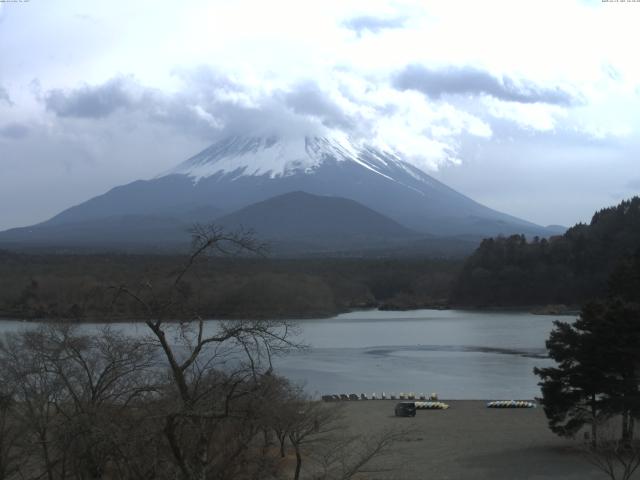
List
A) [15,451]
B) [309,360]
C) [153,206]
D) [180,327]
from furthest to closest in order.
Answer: [153,206], [309,360], [15,451], [180,327]

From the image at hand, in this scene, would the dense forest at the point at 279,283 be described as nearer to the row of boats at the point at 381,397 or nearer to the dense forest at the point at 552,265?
the dense forest at the point at 552,265

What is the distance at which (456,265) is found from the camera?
256 ft

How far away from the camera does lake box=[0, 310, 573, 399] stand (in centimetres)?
2464

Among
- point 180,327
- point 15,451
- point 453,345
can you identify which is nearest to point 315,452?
point 15,451

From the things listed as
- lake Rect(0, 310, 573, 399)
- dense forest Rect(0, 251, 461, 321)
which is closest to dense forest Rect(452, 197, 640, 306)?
dense forest Rect(0, 251, 461, 321)

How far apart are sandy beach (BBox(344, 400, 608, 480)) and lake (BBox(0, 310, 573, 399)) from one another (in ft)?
11.2

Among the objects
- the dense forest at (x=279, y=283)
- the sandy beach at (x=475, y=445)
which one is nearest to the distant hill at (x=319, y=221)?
the dense forest at (x=279, y=283)

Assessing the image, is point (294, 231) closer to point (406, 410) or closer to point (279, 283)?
point (279, 283)

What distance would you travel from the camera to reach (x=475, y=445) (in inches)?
600

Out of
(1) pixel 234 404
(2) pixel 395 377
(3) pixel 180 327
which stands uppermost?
(3) pixel 180 327

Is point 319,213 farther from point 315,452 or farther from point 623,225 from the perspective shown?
point 315,452

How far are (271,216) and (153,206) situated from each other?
3543cm

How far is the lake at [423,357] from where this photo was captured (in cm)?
2464

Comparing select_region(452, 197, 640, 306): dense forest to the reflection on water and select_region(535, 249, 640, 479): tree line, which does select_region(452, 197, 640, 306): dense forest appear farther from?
select_region(535, 249, 640, 479): tree line
